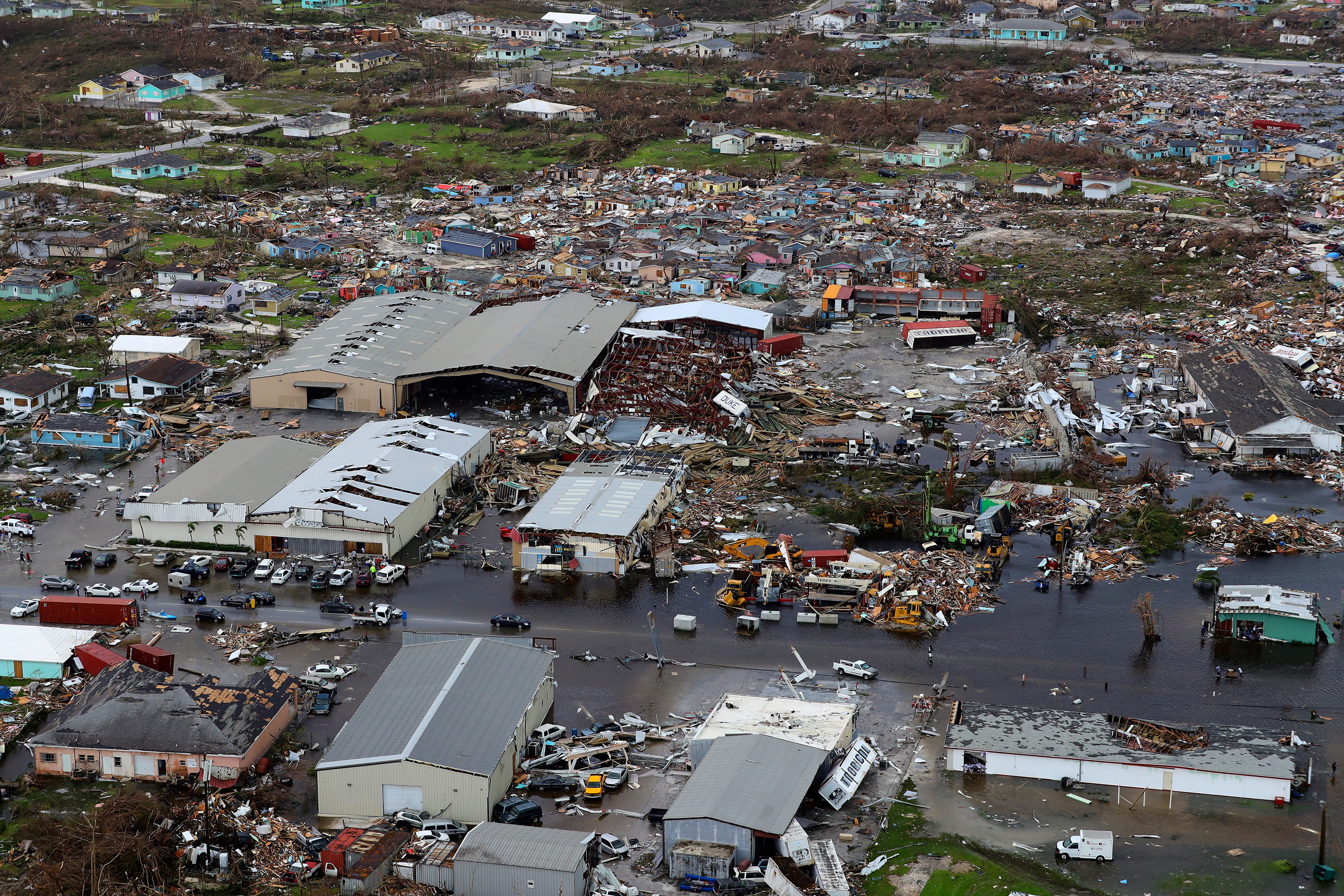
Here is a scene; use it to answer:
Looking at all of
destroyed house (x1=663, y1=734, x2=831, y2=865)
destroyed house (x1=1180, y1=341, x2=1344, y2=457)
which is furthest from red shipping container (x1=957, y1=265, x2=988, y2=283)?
destroyed house (x1=663, y1=734, x2=831, y2=865)

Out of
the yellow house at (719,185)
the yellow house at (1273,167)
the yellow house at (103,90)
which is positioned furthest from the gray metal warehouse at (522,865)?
the yellow house at (103,90)

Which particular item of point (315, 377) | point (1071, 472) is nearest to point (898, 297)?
point (1071, 472)

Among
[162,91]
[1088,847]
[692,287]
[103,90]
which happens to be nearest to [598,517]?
[1088,847]

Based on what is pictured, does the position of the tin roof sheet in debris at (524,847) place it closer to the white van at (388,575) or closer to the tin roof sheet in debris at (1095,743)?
the tin roof sheet in debris at (1095,743)

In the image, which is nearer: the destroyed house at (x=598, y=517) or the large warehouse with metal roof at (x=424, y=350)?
the destroyed house at (x=598, y=517)

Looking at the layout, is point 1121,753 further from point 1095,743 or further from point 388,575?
point 388,575
